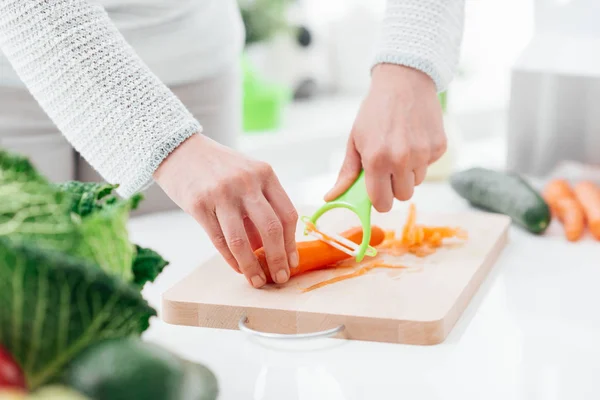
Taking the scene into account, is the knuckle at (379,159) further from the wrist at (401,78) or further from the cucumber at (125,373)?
the cucumber at (125,373)

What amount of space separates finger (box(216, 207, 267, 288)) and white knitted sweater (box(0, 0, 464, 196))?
0.36 ft

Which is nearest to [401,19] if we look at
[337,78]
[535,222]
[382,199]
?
[382,199]

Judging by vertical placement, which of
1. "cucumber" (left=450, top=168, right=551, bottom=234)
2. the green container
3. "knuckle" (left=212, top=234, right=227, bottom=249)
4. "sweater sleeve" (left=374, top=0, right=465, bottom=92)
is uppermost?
"sweater sleeve" (left=374, top=0, right=465, bottom=92)

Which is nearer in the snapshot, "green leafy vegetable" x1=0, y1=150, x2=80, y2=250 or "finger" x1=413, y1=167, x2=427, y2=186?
"green leafy vegetable" x1=0, y1=150, x2=80, y2=250

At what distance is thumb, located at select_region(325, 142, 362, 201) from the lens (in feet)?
3.96

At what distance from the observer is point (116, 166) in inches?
41.3

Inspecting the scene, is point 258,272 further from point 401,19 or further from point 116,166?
point 401,19

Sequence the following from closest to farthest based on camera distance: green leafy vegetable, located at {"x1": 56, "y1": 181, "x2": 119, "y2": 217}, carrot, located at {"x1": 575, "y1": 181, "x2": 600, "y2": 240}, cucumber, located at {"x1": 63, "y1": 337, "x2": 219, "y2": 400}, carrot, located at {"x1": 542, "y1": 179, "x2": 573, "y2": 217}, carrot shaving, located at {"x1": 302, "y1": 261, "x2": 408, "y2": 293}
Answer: cucumber, located at {"x1": 63, "y1": 337, "x2": 219, "y2": 400}, green leafy vegetable, located at {"x1": 56, "y1": 181, "x2": 119, "y2": 217}, carrot shaving, located at {"x1": 302, "y1": 261, "x2": 408, "y2": 293}, carrot, located at {"x1": 575, "y1": 181, "x2": 600, "y2": 240}, carrot, located at {"x1": 542, "y1": 179, "x2": 573, "y2": 217}

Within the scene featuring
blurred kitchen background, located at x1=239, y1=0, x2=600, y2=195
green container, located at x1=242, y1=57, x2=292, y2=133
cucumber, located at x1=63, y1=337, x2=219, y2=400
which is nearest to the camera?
cucumber, located at x1=63, y1=337, x2=219, y2=400

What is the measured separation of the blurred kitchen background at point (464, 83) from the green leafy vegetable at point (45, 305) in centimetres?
117

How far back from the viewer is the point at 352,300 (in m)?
1.04

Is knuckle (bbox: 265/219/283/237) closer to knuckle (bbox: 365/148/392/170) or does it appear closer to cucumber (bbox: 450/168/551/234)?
knuckle (bbox: 365/148/392/170)

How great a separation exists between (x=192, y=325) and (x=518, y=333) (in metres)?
0.41

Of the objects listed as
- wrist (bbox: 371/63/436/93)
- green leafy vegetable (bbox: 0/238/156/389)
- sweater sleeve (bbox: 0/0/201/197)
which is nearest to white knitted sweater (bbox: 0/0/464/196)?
sweater sleeve (bbox: 0/0/201/197)
